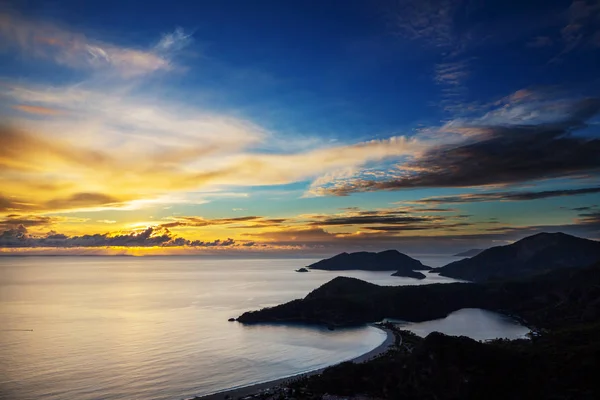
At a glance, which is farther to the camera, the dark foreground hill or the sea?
the sea

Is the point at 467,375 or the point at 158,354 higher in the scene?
the point at 467,375

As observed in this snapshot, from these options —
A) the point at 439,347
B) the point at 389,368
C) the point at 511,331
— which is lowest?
the point at 511,331

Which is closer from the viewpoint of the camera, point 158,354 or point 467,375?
point 467,375

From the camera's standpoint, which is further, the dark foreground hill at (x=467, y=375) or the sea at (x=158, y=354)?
the sea at (x=158, y=354)

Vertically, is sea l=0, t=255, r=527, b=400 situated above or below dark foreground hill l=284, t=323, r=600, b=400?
below

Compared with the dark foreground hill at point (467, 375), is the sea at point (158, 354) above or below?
below

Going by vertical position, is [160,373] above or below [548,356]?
below

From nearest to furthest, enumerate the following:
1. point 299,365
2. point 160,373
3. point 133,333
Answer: point 160,373 < point 299,365 < point 133,333

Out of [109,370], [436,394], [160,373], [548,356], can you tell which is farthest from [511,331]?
[109,370]

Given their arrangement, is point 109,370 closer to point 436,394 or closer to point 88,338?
point 88,338

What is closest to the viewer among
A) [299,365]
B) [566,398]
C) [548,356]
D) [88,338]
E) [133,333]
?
[566,398]

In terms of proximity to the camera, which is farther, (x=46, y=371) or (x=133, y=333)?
(x=133, y=333)
